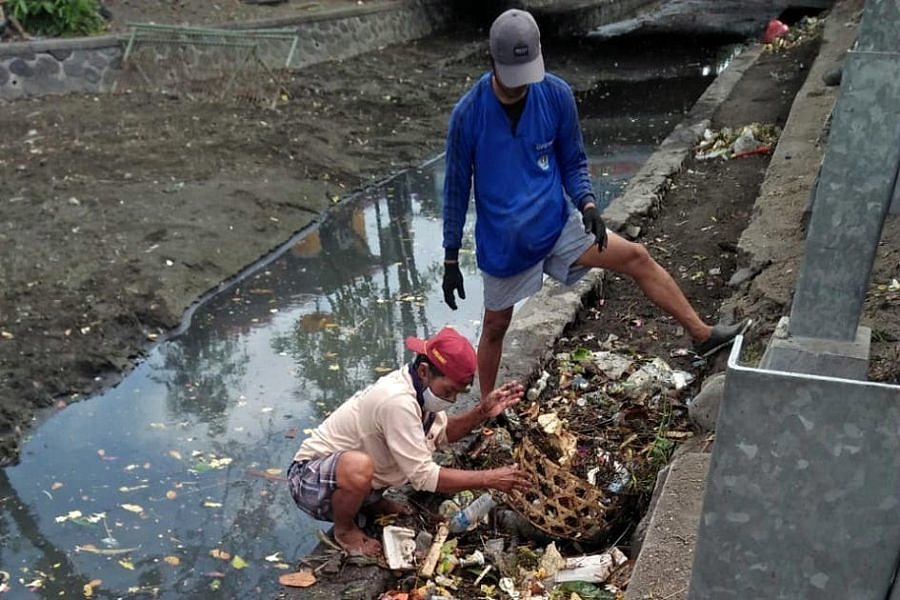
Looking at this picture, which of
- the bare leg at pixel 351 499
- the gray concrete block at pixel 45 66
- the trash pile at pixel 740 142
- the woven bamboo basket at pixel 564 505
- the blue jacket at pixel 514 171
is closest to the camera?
the bare leg at pixel 351 499

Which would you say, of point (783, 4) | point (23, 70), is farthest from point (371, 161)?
point (783, 4)

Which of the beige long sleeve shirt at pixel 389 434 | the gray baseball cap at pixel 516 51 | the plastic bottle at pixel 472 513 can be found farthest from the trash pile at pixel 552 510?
the gray baseball cap at pixel 516 51

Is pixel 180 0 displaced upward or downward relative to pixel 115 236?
upward

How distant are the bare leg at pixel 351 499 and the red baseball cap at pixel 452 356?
516 mm

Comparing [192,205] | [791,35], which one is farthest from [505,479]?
[791,35]

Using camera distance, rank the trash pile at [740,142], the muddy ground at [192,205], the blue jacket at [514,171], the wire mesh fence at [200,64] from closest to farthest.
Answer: the blue jacket at [514,171] → the muddy ground at [192,205] → the trash pile at [740,142] → the wire mesh fence at [200,64]

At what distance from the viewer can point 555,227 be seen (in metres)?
4.16

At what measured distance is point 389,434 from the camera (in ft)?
11.9

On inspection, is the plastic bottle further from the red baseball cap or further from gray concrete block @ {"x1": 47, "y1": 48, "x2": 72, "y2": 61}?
gray concrete block @ {"x1": 47, "y1": 48, "x2": 72, "y2": 61}

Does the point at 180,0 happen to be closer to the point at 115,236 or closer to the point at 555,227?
the point at 115,236

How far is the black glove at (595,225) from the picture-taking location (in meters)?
4.15

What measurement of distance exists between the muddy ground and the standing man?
1.11 m

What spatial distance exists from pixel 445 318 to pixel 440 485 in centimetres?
308

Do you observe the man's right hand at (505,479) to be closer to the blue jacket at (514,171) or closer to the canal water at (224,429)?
the blue jacket at (514,171)
